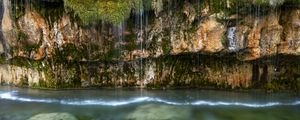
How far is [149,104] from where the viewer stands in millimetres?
15164

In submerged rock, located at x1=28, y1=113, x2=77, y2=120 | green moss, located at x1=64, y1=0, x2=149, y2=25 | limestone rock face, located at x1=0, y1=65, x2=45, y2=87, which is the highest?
green moss, located at x1=64, y1=0, x2=149, y2=25

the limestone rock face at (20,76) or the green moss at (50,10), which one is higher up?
the green moss at (50,10)

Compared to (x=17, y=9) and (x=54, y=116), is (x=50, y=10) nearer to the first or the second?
(x=17, y=9)

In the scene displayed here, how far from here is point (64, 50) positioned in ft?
53.3

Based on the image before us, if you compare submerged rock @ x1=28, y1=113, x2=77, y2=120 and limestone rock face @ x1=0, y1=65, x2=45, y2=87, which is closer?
submerged rock @ x1=28, y1=113, x2=77, y2=120

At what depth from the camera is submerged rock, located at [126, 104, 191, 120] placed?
544 inches

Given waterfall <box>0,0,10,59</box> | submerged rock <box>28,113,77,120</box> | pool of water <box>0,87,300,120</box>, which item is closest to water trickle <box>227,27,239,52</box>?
pool of water <box>0,87,300,120</box>

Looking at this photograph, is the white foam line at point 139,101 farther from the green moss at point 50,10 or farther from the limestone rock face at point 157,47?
the green moss at point 50,10

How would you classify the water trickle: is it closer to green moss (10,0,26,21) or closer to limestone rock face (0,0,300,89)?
limestone rock face (0,0,300,89)

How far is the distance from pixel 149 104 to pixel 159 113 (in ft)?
3.46

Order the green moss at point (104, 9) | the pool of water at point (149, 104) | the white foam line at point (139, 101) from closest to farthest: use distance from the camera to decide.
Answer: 1. the pool of water at point (149, 104)
2. the green moss at point (104, 9)
3. the white foam line at point (139, 101)

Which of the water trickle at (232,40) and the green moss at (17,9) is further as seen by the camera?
the green moss at (17,9)

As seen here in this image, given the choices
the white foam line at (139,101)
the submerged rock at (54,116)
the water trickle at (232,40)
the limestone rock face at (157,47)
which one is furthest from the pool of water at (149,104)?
the water trickle at (232,40)

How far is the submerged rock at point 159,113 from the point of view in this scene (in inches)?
544
